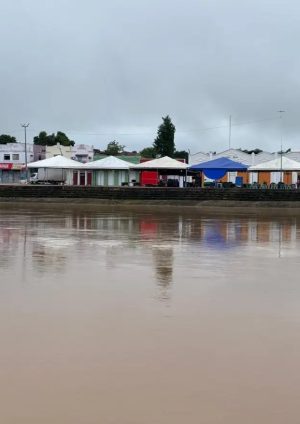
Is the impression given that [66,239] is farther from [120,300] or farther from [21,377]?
[21,377]

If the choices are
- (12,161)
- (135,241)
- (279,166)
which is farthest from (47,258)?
(12,161)

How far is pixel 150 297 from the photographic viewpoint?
902cm

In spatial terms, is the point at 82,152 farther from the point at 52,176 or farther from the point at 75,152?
the point at 52,176

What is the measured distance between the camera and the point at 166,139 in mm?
83188

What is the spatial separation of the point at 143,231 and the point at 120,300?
11177 millimetres

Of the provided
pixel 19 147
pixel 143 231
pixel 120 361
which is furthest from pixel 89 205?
pixel 19 147

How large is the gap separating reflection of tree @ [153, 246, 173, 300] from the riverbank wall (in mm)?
20294

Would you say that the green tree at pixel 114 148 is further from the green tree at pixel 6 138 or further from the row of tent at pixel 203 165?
the row of tent at pixel 203 165

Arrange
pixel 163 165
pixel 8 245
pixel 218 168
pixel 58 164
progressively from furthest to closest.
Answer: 1. pixel 58 164
2. pixel 163 165
3. pixel 218 168
4. pixel 8 245

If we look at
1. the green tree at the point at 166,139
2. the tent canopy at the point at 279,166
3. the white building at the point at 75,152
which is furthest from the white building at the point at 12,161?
the tent canopy at the point at 279,166

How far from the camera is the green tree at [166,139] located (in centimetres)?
8275

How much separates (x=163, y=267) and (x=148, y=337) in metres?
5.11

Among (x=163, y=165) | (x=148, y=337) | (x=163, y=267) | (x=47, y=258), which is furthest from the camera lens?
(x=163, y=165)

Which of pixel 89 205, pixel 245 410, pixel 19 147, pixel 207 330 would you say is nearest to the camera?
pixel 245 410
